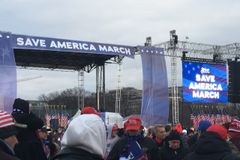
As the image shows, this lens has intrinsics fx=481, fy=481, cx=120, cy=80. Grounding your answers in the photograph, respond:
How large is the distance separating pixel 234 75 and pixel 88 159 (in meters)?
13.5

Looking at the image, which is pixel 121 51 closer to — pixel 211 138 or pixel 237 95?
pixel 237 95

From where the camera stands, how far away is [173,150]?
7102 mm

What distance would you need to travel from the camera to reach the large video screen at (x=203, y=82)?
25.4 m

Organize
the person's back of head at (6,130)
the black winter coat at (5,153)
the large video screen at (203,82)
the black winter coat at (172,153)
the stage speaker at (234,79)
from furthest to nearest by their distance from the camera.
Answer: the large video screen at (203,82) → the stage speaker at (234,79) → the black winter coat at (172,153) → the person's back of head at (6,130) → the black winter coat at (5,153)

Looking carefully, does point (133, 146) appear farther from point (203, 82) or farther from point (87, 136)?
point (203, 82)

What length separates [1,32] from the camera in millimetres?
16750

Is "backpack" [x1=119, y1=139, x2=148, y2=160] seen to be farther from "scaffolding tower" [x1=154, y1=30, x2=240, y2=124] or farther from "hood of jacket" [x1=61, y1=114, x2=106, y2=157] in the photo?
"scaffolding tower" [x1=154, y1=30, x2=240, y2=124]

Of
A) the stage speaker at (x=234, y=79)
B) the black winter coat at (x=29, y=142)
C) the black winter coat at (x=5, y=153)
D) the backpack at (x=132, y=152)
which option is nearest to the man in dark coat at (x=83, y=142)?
the black winter coat at (x=5, y=153)

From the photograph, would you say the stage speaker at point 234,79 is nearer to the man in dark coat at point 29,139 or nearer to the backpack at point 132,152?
the backpack at point 132,152

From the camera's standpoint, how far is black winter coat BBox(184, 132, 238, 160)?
3.59 meters

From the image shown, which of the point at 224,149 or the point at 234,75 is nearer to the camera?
the point at 224,149

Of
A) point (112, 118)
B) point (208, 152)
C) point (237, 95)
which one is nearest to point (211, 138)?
point (208, 152)

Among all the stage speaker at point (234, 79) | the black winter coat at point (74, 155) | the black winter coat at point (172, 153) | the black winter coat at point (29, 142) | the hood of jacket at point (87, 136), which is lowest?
the black winter coat at point (172, 153)

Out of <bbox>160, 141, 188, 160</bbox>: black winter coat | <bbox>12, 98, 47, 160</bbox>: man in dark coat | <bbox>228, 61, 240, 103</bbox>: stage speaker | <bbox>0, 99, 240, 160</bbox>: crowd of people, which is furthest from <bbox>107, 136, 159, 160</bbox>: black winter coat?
<bbox>228, 61, 240, 103</bbox>: stage speaker
